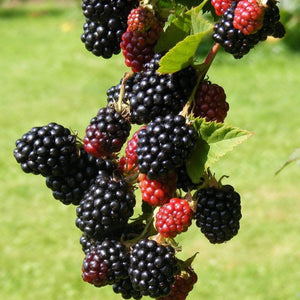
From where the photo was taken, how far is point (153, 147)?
2.39ft

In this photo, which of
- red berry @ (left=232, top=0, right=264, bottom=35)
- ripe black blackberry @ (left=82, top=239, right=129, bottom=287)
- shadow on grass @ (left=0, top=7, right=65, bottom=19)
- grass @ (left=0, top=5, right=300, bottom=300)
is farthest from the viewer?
shadow on grass @ (left=0, top=7, right=65, bottom=19)

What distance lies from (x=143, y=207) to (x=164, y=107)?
18 cm

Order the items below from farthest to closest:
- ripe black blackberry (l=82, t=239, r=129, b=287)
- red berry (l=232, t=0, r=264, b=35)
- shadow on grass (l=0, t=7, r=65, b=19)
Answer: shadow on grass (l=0, t=7, r=65, b=19) → ripe black blackberry (l=82, t=239, r=129, b=287) → red berry (l=232, t=0, r=264, b=35)

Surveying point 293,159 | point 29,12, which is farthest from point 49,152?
point 29,12

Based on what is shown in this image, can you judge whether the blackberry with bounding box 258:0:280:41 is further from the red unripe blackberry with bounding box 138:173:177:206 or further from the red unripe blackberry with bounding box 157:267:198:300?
the red unripe blackberry with bounding box 157:267:198:300

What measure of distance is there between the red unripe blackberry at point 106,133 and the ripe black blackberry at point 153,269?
0.13 m

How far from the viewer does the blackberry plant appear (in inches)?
29.0

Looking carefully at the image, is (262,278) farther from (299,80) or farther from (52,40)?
(52,40)

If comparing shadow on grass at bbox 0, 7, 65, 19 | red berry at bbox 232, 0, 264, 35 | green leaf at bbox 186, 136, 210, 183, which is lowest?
shadow on grass at bbox 0, 7, 65, 19

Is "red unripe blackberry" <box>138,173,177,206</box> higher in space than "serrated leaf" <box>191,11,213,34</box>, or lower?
lower

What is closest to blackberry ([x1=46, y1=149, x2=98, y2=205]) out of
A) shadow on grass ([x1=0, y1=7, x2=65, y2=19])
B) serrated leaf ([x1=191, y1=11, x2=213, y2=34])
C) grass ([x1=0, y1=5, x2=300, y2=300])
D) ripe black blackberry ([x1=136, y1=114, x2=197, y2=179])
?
ripe black blackberry ([x1=136, y1=114, x2=197, y2=179])

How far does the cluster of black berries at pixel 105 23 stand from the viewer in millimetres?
817

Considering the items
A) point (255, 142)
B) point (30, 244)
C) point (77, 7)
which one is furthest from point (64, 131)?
point (77, 7)

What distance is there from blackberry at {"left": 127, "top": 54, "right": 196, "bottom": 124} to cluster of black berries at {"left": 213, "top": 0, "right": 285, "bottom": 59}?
6cm
